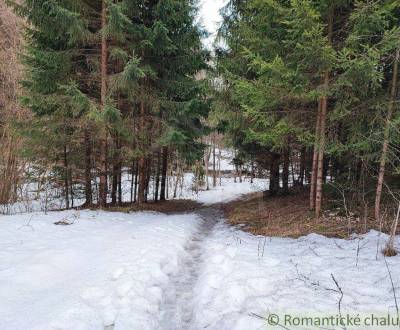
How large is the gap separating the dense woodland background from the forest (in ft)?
0.22

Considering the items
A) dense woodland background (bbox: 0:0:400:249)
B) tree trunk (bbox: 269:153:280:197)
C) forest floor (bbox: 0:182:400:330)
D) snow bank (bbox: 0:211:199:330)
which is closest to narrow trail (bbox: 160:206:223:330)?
forest floor (bbox: 0:182:400:330)

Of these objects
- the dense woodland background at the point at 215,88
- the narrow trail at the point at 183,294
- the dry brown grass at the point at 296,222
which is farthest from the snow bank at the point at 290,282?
the dense woodland background at the point at 215,88

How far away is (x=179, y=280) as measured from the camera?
501 centimetres

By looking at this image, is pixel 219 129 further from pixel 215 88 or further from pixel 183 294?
pixel 183 294

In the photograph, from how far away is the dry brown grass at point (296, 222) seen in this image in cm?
722

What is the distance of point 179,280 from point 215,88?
860cm

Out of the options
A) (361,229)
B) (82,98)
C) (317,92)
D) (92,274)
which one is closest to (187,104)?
(82,98)

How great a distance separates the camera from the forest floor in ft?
11.6

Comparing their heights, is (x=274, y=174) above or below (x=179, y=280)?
above

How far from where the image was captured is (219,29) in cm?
1294

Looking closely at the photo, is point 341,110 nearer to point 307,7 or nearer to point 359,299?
point 307,7

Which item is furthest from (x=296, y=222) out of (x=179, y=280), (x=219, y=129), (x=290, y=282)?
(x=219, y=129)

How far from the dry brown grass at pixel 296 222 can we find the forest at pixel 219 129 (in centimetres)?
6

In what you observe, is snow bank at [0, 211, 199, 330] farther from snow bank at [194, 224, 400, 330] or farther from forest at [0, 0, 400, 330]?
snow bank at [194, 224, 400, 330]
